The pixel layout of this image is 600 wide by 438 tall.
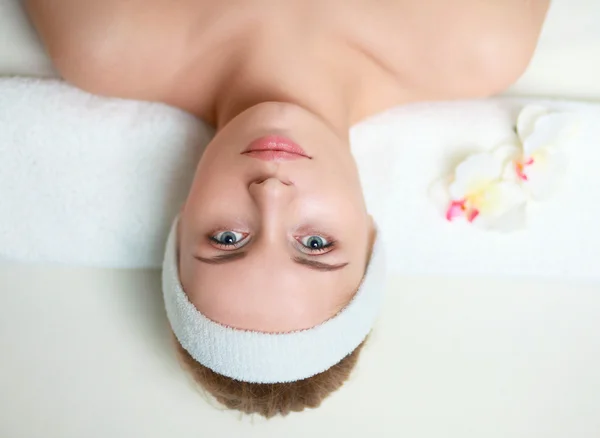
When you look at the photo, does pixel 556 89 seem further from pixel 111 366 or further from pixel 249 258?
pixel 111 366

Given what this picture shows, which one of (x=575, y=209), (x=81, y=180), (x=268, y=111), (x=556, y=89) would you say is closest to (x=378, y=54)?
(x=268, y=111)

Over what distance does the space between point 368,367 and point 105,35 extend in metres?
0.80

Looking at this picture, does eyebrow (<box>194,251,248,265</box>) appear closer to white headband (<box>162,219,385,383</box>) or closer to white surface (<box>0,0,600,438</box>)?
white headband (<box>162,219,385,383</box>)

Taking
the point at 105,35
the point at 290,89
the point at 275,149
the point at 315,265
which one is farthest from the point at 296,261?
the point at 105,35

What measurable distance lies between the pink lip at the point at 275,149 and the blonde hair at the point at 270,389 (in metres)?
0.36

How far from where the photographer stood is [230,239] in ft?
3.21

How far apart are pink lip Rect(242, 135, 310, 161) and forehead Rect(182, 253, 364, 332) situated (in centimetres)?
15

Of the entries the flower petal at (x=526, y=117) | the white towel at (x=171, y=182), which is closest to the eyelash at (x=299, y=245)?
the white towel at (x=171, y=182)

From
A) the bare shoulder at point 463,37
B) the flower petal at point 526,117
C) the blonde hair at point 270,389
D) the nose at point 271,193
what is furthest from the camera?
the flower petal at point 526,117

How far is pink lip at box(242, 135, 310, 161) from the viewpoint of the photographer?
946mm

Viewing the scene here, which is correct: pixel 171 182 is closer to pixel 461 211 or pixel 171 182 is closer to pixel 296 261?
pixel 296 261

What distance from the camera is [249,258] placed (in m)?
0.93

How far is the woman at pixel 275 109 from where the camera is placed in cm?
94

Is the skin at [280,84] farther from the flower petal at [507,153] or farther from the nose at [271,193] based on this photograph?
the flower petal at [507,153]
